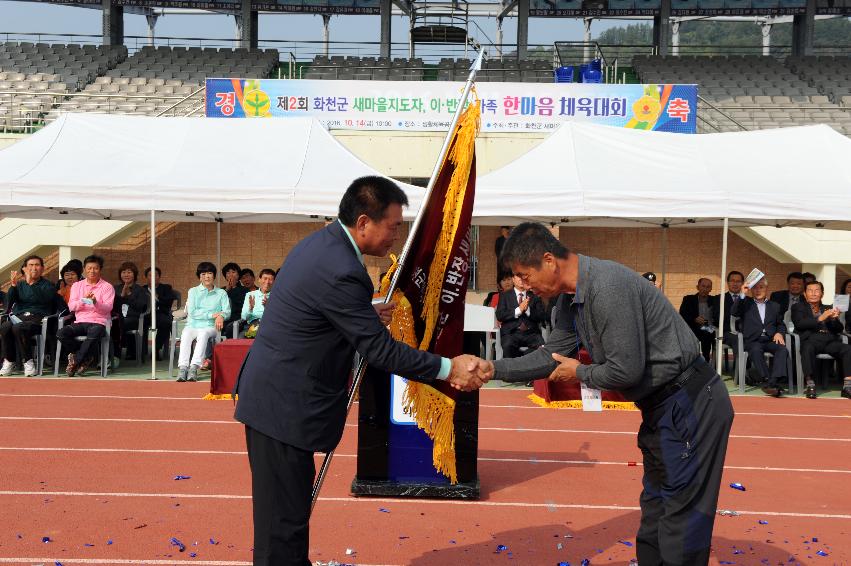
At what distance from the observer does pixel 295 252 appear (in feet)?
11.9

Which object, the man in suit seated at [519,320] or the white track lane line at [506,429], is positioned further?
the man in suit seated at [519,320]

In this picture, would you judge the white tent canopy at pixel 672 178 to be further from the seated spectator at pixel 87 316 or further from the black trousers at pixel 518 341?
the seated spectator at pixel 87 316

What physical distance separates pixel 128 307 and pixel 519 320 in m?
5.37

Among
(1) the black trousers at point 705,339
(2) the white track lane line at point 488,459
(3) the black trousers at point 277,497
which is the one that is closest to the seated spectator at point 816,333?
(1) the black trousers at point 705,339

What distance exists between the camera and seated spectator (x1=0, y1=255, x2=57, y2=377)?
11.4 m

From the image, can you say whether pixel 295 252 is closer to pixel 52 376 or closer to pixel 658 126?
pixel 52 376

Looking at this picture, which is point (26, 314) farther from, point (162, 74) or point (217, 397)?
point (162, 74)

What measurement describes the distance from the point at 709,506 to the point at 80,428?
21.0 ft

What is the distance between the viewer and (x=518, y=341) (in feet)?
38.3

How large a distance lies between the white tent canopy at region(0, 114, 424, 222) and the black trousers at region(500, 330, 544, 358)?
7.01ft

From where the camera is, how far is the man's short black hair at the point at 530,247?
354cm

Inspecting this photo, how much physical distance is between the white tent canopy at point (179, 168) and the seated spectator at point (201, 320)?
1.17m

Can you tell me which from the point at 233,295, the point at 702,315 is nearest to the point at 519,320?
the point at 702,315

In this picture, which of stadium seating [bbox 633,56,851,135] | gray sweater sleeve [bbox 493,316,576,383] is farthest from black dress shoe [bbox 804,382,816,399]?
stadium seating [bbox 633,56,851,135]
